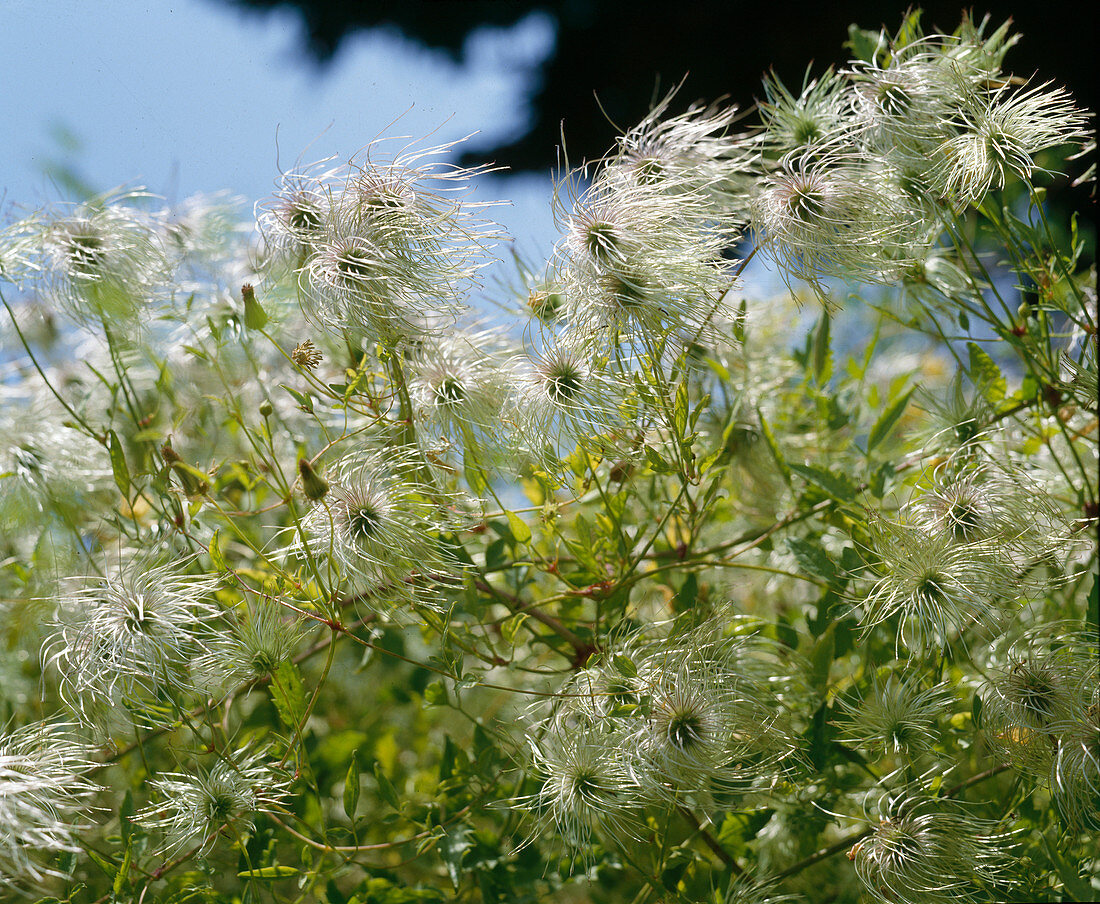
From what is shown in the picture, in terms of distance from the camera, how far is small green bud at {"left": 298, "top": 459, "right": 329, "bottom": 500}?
1.77ft

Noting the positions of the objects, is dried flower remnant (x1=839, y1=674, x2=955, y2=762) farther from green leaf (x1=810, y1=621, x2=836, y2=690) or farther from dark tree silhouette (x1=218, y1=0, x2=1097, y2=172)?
dark tree silhouette (x1=218, y1=0, x2=1097, y2=172)

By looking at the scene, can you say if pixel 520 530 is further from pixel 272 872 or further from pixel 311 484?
pixel 272 872

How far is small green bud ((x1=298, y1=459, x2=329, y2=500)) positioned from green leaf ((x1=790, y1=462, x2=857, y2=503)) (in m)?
0.33

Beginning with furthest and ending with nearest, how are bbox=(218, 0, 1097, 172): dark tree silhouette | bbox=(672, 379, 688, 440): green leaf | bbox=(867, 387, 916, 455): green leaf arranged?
bbox=(218, 0, 1097, 172): dark tree silhouette, bbox=(867, 387, 916, 455): green leaf, bbox=(672, 379, 688, 440): green leaf

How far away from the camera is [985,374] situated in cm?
68

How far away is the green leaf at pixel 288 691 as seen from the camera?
20.7 inches

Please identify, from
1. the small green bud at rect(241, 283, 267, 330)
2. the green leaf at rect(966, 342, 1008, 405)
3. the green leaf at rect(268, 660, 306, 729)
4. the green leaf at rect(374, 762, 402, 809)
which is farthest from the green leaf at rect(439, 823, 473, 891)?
the green leaf at rect(966, 342, 1008, 405)

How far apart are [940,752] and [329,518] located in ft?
1.40

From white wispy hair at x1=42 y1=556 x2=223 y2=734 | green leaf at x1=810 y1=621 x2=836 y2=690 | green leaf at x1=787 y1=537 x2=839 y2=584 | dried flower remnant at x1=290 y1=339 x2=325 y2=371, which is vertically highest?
dried flower remnant at x1=290 y1=339 x2=325 y2=371

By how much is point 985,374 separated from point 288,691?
1.86ft

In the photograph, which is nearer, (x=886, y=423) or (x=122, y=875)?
(x=122, y=875)

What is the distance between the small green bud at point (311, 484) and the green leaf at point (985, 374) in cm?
50

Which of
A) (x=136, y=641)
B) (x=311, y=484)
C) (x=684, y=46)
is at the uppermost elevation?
(x=684, y=46)

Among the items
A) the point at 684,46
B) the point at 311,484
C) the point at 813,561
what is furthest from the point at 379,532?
the point at 684,46
